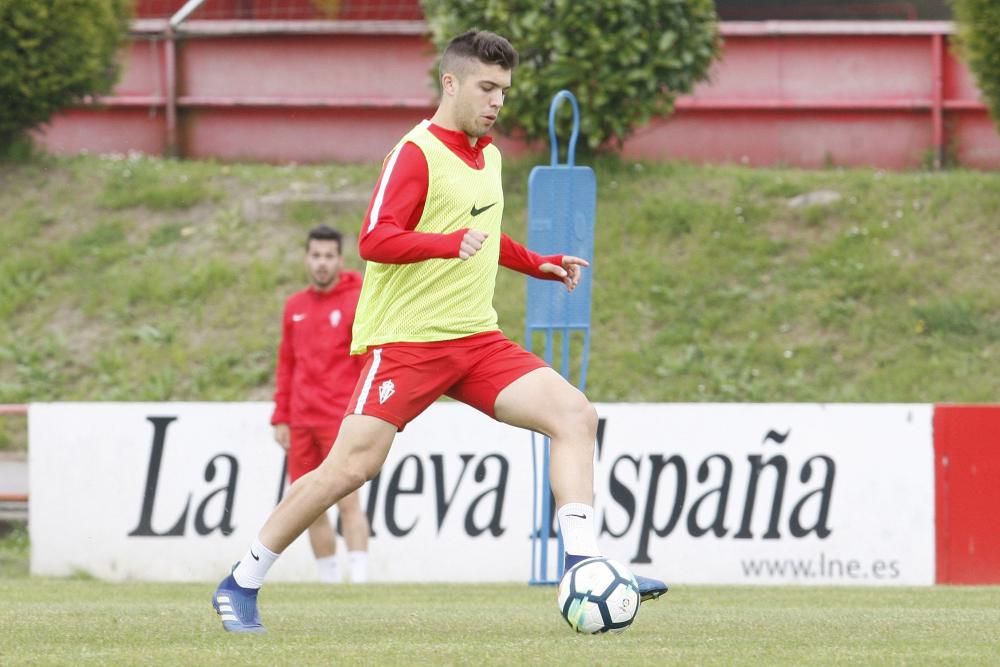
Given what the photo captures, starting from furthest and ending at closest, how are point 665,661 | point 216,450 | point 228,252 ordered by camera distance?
point 228,252, point 216,450, point 665,661

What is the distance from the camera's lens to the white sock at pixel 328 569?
10.6m

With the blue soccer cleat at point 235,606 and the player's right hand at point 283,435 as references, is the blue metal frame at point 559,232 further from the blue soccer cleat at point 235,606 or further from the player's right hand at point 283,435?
the blue soccer cleat at point 235,606

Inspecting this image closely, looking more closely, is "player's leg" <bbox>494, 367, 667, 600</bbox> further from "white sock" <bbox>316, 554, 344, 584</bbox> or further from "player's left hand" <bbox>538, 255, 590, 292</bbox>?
"white sock" <bbox>316, 554, 344, 584</bbox>

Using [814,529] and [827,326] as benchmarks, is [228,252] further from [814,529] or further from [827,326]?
[814,529]

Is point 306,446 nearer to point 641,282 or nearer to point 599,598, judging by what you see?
point 599,598

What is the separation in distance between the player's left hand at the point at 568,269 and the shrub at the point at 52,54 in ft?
35.6

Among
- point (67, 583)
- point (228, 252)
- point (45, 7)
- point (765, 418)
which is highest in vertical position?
point (45, 7)

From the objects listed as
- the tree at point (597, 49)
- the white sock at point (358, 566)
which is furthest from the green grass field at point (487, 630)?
the tree at point (597, 49)

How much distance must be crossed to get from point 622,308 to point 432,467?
4065mm

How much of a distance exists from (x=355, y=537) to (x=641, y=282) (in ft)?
17.5

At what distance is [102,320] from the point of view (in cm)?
1528

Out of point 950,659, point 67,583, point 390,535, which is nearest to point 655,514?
point 390,535

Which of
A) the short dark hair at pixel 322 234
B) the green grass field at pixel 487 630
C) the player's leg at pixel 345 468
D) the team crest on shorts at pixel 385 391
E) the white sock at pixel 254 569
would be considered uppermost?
the short dark hair at pixel 322 234

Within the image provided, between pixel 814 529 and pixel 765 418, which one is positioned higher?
pixel 765 418
